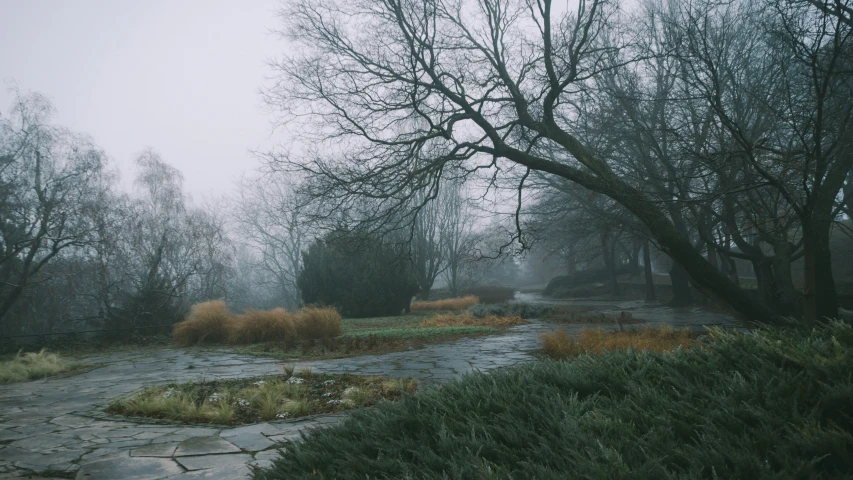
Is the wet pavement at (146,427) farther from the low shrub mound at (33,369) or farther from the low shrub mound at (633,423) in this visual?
the low shrub mound at (633,423)

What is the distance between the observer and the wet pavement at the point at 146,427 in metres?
3.40

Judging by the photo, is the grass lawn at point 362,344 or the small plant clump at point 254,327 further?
the small plant clump at point 254,327

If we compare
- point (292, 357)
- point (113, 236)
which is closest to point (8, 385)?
point (292, 357)

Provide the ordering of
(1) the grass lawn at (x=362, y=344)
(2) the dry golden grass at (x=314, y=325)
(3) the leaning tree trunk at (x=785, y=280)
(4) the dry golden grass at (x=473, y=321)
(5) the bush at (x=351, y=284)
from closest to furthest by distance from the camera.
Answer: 1. (3) the leaning tree trunk at (x=785, y=280)
2. (1) the grass lawn at (x=362, y=344)
3. (2) the dry golden grass at (x=314, y=325)
4. (4) the dry golden grass at (x=473, y=321)
5. (5) the bush at (x=351, y=284)

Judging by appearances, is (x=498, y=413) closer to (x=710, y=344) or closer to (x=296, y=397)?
(x=710, y=344)

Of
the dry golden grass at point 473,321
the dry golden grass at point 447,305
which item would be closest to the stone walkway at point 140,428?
the dry golden grass at point 473,321

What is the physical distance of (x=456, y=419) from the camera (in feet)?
9.31

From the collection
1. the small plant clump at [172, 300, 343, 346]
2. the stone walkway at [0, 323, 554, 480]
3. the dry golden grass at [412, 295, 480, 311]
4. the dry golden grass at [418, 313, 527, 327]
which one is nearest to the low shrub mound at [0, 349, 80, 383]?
the stone walkway at [0, 323, 554, 480]

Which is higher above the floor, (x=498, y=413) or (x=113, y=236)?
(x=113, y=236)

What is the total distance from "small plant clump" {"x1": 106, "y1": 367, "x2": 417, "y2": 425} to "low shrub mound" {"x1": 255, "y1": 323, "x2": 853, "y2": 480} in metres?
1.33

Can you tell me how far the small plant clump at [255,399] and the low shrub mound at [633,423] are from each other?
1.33 metres

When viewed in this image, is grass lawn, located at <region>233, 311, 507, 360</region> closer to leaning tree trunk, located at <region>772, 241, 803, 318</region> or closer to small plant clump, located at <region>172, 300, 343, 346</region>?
small plant clump, located at <region>172, 300, 343, 346</region>

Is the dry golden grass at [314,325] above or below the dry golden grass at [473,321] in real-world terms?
above

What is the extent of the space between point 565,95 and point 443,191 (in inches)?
620
